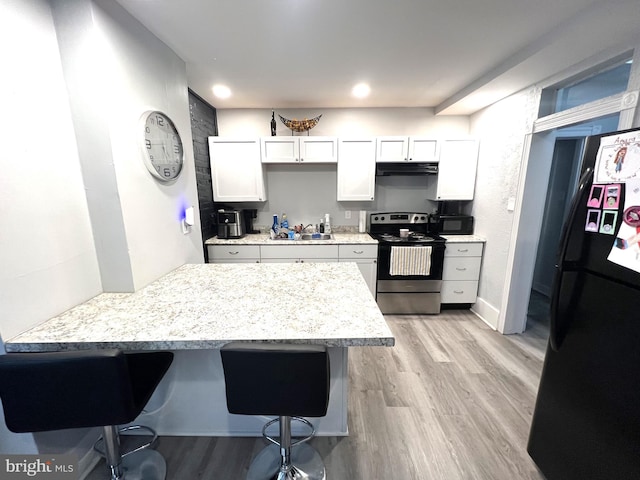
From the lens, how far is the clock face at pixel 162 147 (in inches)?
65.3

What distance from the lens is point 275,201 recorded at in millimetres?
3508

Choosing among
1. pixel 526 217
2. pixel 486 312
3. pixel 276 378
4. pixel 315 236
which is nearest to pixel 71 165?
pixel 276 378

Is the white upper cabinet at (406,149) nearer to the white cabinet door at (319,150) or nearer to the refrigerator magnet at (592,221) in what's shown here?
the white cabinet door at (319,150)

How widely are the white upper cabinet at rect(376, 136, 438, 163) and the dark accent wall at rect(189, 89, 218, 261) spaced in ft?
6.59

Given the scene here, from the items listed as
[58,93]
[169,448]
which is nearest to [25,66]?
[58,93]

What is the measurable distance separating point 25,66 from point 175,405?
1864mm

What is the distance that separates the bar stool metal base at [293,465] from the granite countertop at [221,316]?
2.54 feet

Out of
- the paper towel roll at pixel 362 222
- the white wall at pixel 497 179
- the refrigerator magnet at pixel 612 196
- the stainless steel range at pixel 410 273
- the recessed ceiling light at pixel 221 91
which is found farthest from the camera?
the paper towel roll at pixel 362 222

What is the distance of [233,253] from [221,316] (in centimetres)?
190

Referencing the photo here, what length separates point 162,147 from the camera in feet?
Result: 5.92

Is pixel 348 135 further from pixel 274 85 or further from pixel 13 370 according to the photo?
pixel 13 370

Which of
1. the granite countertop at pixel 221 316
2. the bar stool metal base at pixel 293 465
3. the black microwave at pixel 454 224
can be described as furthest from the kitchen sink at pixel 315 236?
the bar stool metal base at pixel 293 465

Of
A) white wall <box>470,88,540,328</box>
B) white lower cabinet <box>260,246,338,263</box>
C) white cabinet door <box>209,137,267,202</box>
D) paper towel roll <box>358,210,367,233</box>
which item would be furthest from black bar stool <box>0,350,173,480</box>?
white wall <box>470,88,540,328</box>

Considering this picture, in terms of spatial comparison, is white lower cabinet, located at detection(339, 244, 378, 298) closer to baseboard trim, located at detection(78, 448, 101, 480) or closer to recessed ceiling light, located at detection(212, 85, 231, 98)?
recessed ceiling light, located at detection(212, 85, 231, 98)
